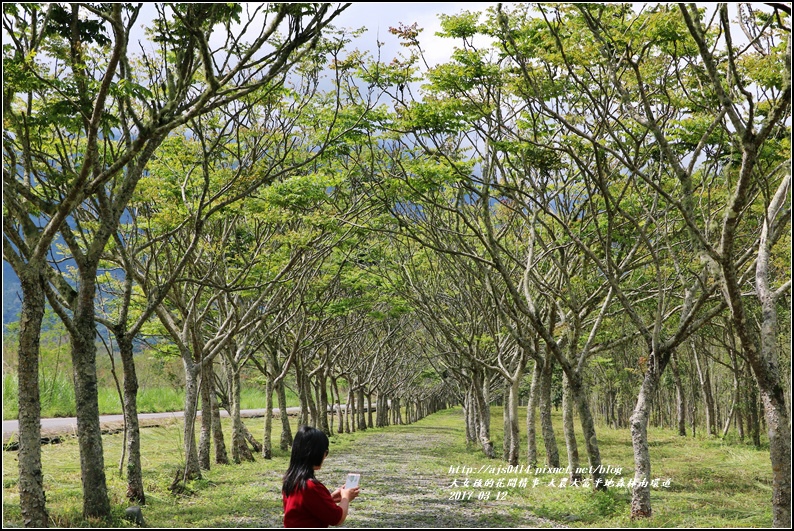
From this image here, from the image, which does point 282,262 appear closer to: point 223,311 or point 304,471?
point 223,311

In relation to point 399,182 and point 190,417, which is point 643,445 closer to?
point 399,182

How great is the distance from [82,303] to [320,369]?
19.0 meters

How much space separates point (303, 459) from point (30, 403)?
5.06 metres

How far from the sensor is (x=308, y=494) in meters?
4.21

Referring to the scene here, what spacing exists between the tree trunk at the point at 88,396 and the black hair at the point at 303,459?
19.4 ft

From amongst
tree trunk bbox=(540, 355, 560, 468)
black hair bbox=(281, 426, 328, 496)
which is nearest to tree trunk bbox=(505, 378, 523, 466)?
tree trunk bbox=(540, 355, 560, 468)

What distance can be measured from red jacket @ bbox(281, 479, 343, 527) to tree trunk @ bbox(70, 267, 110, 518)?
5999mm

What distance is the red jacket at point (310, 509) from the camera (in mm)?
4207

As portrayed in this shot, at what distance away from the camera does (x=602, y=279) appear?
14719 mm

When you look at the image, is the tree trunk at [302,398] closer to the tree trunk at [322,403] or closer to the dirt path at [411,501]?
the dirt path at [411,501]

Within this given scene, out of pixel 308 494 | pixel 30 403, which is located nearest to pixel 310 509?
pixel 308 494

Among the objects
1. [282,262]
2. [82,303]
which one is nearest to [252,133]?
[282,262]

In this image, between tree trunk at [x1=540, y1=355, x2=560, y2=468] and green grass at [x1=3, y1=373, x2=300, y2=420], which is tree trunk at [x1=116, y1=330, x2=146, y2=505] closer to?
tree trunk at [x1=540, y1=355, x2=560, y2=468]

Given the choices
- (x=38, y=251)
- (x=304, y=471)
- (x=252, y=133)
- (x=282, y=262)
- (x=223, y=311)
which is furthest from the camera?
(x=223, y=311)
